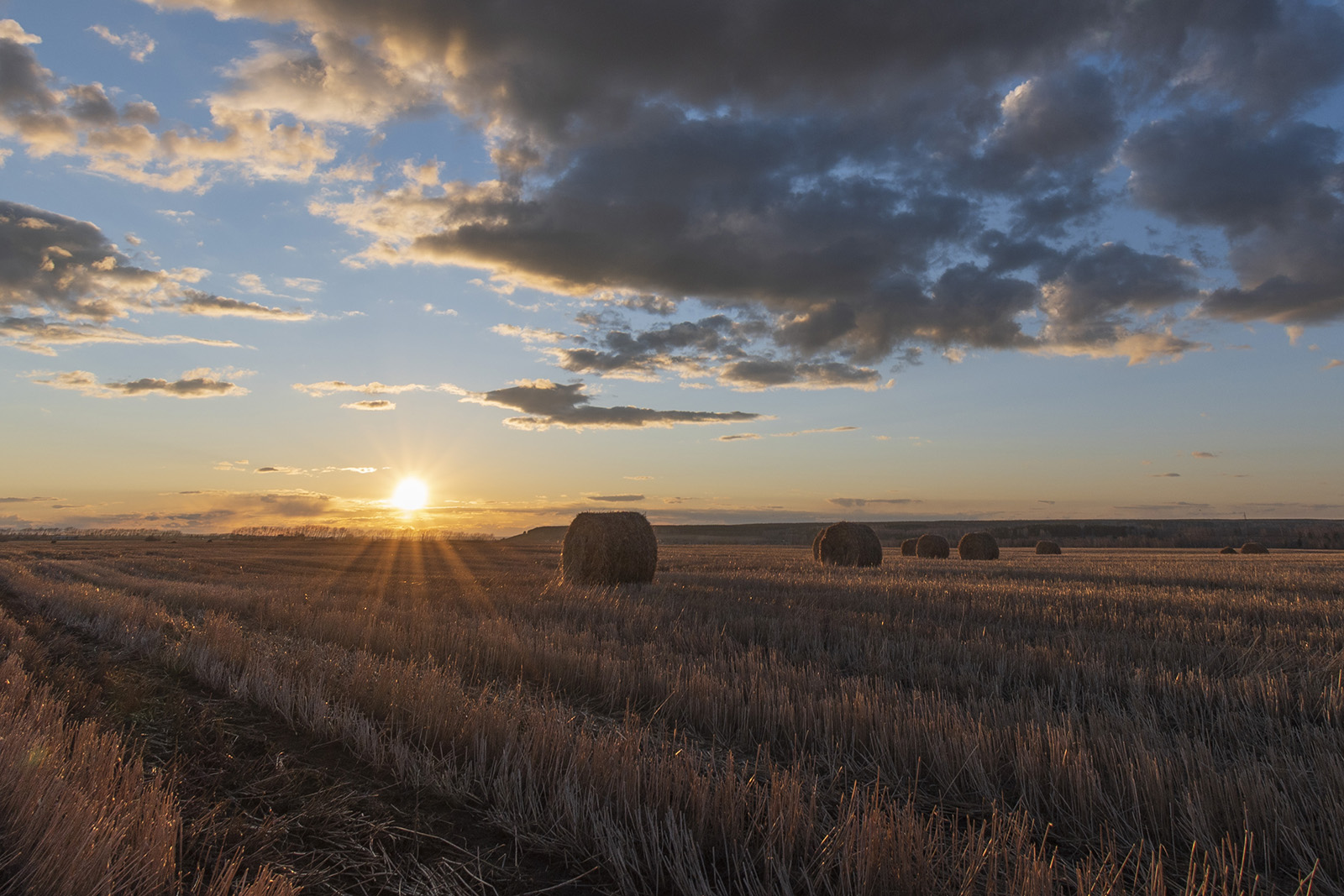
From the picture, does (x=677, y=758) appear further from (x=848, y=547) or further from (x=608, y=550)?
(x=848, y=547)

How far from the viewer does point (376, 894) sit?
2598 mm

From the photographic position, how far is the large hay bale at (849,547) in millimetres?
23797

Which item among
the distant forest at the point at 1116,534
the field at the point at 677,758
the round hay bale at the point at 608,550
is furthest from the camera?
the distant forest at the point at 1116,534

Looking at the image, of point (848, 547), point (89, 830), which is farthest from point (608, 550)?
point (89, 830)

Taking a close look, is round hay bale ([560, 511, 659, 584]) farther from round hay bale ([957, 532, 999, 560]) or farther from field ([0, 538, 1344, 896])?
round hay bale ([957, 532, 999, 560])

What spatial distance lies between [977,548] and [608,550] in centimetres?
2270

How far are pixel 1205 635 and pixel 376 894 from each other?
9.08 metres

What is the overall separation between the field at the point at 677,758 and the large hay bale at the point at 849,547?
15042 mm

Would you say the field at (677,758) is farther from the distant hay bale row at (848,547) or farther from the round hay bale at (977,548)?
the round hay bale at (977,548)

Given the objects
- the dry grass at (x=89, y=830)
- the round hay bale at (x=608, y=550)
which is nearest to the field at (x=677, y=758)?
the dry grass at (x=89, y=830)

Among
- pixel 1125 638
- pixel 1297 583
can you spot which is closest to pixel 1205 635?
pixel 1125 638

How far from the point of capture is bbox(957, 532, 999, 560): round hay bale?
32.4m

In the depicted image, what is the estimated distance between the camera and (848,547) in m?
24.1

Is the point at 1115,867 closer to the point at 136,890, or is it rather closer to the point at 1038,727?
the point at 1038,727
